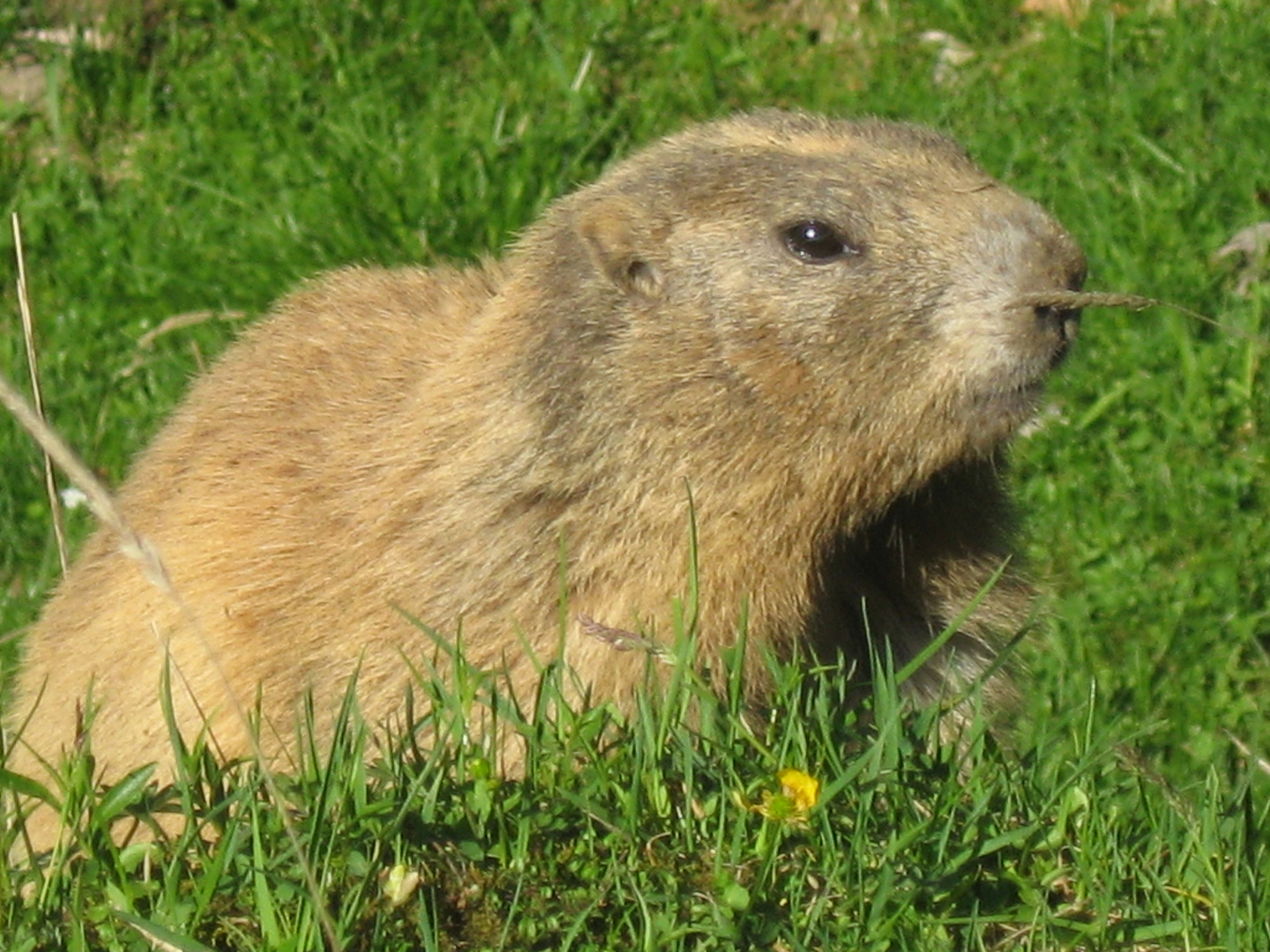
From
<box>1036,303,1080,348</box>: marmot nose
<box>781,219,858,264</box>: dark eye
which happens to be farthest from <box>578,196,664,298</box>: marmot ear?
<box>1036,303,1080,348</box>: marmot nose

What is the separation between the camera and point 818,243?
3.92 meters

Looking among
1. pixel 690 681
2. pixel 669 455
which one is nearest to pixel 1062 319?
pixel 669 455

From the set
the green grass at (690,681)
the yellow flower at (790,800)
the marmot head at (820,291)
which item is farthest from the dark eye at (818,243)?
the yellow flower at (790,800)

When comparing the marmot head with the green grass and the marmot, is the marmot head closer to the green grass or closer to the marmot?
the marmot

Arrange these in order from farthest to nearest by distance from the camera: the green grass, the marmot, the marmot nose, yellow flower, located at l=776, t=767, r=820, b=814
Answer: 1. the marmot
2. the marmot nose
3. yellow flower, located at l=776, t=767, r=820, b=814
4. the green grass

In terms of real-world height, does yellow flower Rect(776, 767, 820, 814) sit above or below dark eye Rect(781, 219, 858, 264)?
below

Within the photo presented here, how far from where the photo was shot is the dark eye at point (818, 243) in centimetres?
391

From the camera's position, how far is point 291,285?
21.6ft

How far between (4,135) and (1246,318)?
4399 millimetres

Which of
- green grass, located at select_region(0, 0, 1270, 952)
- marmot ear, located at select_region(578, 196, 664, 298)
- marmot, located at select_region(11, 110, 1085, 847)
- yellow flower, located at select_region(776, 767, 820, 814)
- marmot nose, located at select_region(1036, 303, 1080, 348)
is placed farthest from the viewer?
marmot ear, located at select_region(578, 196, 664, 298)

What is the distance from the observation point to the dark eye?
12.8 ft

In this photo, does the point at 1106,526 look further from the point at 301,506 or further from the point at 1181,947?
the point at 1181,947

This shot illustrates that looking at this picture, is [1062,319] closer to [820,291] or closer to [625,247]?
[820,291]

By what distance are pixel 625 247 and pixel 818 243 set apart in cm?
40
